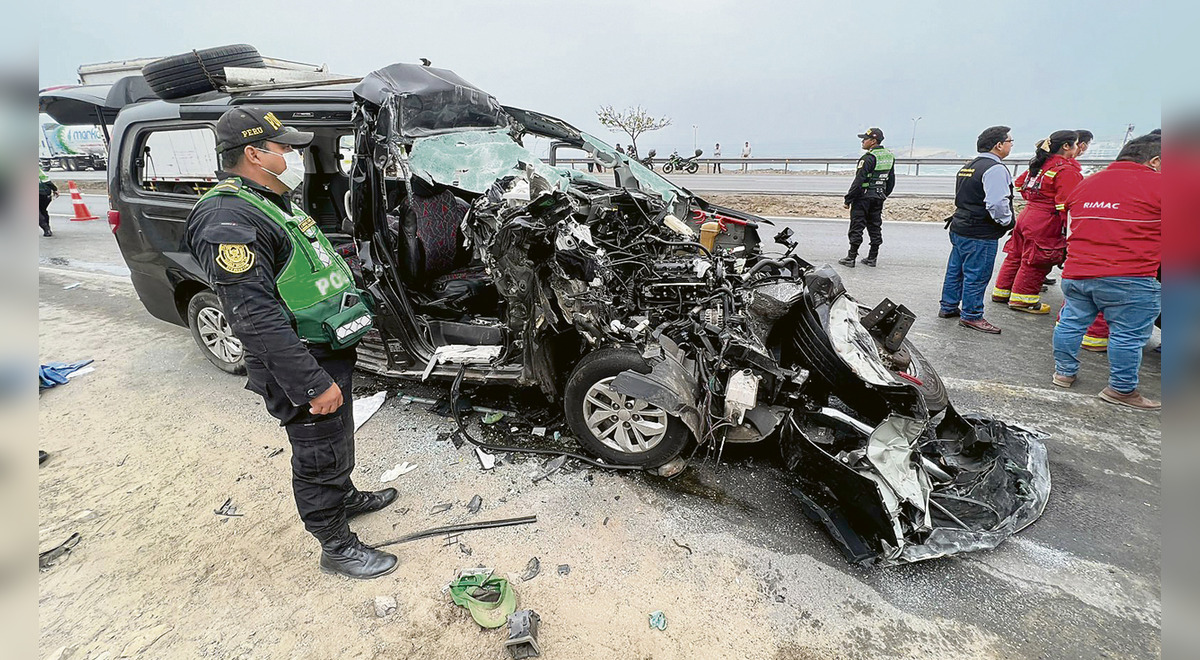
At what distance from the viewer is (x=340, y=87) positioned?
3.72 m

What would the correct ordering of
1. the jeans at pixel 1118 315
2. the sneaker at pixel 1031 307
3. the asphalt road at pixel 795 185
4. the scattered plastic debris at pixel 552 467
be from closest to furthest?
the scattered plastic debris at pixel 552 467
the jeans at pixel 1118 315
the sneaker at pixel 1031 307
the asphalt road at pixel 795 185

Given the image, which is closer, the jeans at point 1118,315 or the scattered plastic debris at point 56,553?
the scattered plastic debris at point 56,553

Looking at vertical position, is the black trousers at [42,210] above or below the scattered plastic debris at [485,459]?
above

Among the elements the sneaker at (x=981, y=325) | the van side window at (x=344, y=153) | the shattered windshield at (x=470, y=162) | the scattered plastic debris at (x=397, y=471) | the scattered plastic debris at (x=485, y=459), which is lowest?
the scattered plastic debris at (x=397, y=471)

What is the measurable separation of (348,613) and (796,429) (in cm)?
211

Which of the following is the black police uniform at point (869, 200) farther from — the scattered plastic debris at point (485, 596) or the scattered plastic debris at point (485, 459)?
the scattered plastic debris at point (485, 596)

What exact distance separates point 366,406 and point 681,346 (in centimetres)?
231

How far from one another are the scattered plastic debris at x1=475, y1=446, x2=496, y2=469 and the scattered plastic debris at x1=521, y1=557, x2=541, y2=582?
77 centimetres

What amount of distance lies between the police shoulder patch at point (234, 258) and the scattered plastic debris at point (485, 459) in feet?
5.34

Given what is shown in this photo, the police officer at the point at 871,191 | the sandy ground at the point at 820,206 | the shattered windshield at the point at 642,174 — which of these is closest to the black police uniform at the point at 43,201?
the shattered windshield at the point at 642,174

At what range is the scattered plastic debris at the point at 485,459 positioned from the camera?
2.92 meters

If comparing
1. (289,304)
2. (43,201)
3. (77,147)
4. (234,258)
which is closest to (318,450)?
(289,304)

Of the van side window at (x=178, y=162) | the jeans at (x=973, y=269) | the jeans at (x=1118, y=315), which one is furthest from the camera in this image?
the jeans at (x=973, y=269)

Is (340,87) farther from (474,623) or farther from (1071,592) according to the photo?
(1071,592)
